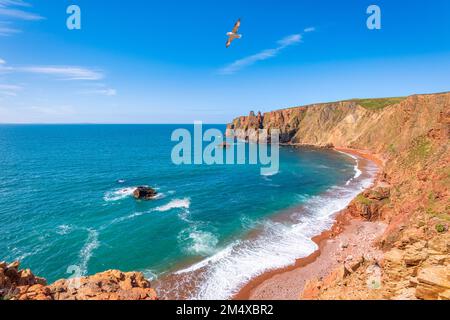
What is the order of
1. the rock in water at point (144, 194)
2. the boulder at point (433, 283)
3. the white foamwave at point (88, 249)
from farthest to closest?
the rock in water at point (144, 194), the white foamwave at point (88, 249), the boulder at point (433, 283)

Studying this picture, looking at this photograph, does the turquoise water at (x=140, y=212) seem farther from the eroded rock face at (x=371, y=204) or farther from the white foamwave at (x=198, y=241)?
the eroded rock face at (x=371, y=204)

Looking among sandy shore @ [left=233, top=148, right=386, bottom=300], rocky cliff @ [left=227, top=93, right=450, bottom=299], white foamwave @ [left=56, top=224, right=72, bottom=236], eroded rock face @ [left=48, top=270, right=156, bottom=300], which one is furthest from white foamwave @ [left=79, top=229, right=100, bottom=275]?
rocky cliff @ [left=227, top=93, right=450, bottom=299]

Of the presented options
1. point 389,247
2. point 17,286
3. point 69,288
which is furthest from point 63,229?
point 389,247

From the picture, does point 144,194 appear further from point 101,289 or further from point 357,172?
point 357,172

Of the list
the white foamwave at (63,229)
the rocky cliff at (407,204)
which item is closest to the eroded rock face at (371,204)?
the rocky cliff at (407,204)

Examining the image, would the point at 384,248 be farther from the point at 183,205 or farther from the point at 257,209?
the point at 183,205

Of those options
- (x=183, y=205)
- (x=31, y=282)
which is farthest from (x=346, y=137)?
(x=31, y=282)

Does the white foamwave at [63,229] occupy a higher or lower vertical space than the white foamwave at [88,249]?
higher
